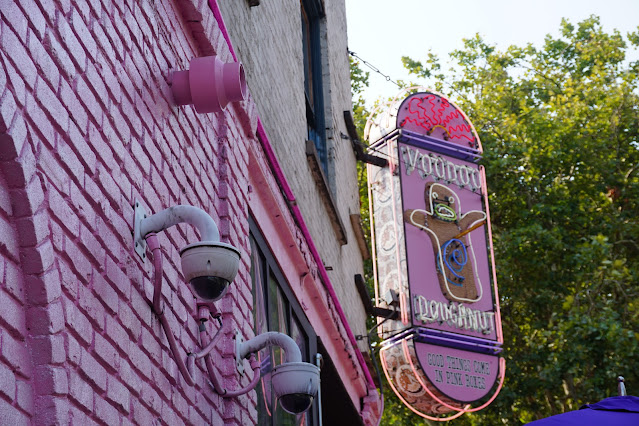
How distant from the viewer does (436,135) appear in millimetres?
11500

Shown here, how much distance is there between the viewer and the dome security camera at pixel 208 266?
10.2 ft

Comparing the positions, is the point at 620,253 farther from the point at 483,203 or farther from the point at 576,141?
the point at 483,203

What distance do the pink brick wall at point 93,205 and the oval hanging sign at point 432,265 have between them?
5990 mm

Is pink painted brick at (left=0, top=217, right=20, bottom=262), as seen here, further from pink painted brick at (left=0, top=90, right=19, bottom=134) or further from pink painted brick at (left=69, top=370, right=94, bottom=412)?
pink painted brick at (left=69, top=370, right=94, bottom=412)

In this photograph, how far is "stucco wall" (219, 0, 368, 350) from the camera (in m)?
6.09

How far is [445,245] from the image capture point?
1064 centimetres

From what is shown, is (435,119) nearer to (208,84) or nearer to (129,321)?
(208,84)

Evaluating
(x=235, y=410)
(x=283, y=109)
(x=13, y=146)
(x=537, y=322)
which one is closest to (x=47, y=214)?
(x=13, y=146)

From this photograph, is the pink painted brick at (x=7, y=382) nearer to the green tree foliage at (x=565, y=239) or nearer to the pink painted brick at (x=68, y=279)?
the pink painted brick at (x=68, y=279)

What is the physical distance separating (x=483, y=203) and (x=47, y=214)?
9.31m

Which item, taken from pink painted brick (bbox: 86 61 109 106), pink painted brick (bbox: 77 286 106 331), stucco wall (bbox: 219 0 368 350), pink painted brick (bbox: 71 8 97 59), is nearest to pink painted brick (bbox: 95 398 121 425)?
pink painted brick (bbox: 77 286 106 331)

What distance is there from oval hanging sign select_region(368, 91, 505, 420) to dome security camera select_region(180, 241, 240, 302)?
6.95 meters

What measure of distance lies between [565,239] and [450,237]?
26.2ft

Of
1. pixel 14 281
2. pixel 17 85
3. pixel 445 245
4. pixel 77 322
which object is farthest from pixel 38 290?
pixel 445 245
